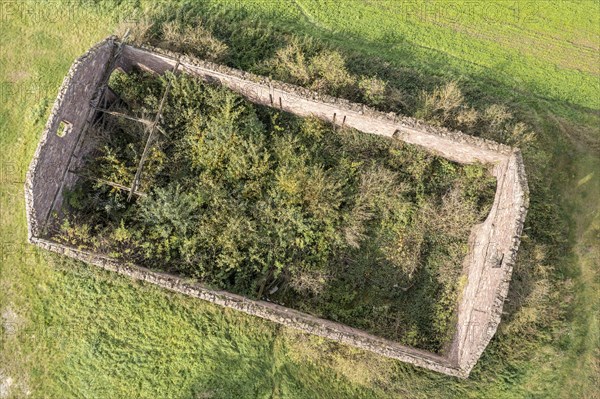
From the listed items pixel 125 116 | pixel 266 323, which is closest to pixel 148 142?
pixel 125 116

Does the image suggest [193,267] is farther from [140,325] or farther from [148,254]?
[140,325]

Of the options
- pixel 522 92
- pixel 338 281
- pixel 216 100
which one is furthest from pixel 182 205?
pixel 522 92

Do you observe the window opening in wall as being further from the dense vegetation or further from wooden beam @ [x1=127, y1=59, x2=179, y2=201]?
wooden beam @ [x1=127, y1=59, x2=179, y2=201]

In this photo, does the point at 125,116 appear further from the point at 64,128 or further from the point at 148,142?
the point at 64,128

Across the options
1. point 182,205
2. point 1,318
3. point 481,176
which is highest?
point 481,176

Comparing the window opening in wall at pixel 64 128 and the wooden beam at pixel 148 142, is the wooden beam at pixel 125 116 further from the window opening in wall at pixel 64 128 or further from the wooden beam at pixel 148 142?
the window opening in wall at pixel 64 128

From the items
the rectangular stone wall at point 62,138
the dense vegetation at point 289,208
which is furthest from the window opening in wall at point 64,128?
the dense vegetation at point 289,208
